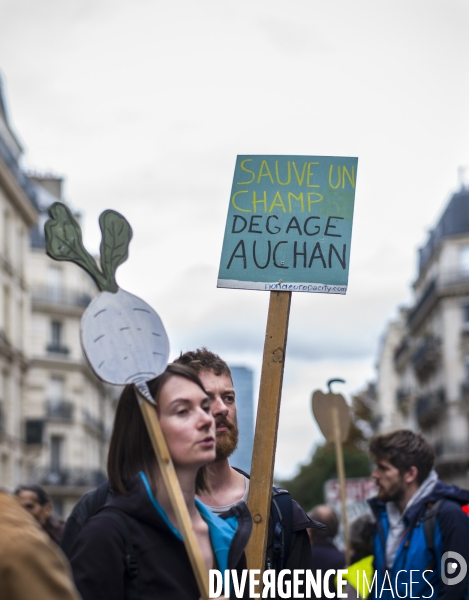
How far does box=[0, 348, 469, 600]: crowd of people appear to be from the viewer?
2.05 meters

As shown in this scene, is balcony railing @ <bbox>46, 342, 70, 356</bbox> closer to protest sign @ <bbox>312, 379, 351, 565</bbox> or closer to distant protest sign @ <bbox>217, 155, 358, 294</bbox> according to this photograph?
protest sign @ <bbox>312, 379, 351, 565</bbox>

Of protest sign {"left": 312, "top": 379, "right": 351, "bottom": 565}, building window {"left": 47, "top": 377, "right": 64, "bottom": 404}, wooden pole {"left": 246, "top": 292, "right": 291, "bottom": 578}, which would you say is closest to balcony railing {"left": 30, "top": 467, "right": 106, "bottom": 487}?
building window {"left": 47, "top": 377, "right": 64, "bottom": 404}

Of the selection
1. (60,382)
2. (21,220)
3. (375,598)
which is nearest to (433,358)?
(60,382)

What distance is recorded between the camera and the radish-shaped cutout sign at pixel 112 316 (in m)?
3.06

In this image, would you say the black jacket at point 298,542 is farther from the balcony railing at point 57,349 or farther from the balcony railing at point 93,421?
the balcony railing at point 93,421

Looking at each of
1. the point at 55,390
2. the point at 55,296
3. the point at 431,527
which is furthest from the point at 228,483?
the point at 55,390

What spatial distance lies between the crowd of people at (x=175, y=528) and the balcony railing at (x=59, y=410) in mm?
49369

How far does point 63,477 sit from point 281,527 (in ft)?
165

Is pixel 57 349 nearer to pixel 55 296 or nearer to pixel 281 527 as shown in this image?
pixel 55 296

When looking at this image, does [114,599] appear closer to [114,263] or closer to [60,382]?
[114,263]

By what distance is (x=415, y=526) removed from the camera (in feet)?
17.8

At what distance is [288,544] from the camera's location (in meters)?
3.98

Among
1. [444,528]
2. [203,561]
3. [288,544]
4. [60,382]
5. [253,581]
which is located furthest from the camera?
[60,382]

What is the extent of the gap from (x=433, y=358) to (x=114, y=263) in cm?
5457
